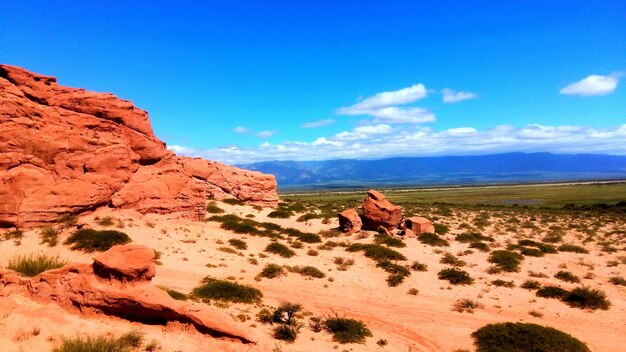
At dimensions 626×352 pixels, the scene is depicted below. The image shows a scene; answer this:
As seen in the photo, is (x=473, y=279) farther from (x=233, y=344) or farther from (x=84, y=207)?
(x=84, y=207)

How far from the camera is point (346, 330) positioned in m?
14.3

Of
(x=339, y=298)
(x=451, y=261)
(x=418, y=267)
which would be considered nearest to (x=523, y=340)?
(x=339, y=298)

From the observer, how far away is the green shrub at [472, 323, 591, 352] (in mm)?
13188

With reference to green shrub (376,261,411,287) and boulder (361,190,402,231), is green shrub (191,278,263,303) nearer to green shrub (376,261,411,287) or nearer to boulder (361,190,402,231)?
green shrub (376,261,411,287)

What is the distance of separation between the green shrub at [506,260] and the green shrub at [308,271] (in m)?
13.4

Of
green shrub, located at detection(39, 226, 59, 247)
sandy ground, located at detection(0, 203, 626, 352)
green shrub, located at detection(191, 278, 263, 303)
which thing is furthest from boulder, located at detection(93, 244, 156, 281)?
green shrub, located at detection(39, 226, 59, 247)

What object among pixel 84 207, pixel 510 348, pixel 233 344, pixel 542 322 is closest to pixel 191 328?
pixel 233 344

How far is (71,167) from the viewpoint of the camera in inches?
974

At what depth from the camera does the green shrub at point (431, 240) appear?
32.5 m

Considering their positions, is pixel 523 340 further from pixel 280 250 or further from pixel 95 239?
pixel 95 239

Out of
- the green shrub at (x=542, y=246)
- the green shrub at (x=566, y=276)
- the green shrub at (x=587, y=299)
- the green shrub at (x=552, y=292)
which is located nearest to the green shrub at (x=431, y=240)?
the green shrub at (x=542, y=246)

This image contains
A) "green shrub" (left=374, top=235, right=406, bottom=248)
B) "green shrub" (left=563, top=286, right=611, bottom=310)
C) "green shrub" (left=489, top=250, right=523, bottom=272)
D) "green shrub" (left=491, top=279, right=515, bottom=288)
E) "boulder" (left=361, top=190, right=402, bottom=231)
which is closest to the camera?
"green shrub" (left=563, top=286, right=611, bottom=310)

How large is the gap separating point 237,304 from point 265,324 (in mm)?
2345

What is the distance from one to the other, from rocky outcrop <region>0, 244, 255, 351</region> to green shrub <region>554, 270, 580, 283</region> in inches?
851
